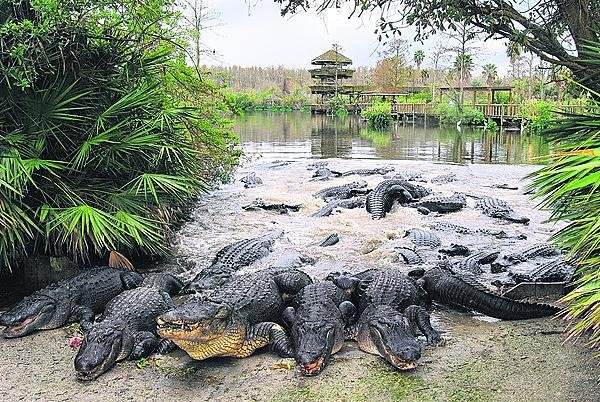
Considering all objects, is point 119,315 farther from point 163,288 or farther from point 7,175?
point 7,175

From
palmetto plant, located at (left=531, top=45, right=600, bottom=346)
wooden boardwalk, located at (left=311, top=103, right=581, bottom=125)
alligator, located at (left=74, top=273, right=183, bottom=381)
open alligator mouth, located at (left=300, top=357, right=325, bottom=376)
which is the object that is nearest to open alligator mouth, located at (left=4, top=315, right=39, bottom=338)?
alligator, located at (left=74, top=273, right=183, bottom=381)

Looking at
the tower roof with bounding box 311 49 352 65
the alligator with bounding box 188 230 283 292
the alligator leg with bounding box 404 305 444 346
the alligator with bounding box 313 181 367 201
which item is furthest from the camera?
the tower roof with bounding box 311 49 352 65

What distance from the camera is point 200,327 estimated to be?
3412 mm

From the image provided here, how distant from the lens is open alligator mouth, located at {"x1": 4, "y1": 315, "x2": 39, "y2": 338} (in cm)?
427

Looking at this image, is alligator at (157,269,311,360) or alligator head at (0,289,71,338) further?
alligator head at (0,289,71,338)

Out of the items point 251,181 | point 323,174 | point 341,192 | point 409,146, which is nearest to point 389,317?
point 341,192

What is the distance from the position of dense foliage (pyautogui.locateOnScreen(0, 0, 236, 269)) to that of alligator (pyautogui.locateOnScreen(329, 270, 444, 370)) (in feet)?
7.04

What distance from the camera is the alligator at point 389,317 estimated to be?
3656mm

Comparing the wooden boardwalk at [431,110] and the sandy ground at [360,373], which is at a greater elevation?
the wooden boardwalk at [431,110]

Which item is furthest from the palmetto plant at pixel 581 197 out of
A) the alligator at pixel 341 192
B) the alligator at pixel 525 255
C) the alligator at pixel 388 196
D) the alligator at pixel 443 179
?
the alligator at pixel 443 179

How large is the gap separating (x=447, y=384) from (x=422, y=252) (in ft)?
11.9

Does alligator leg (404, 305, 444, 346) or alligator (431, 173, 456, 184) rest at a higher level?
alligator (431, 173, 456, 184)

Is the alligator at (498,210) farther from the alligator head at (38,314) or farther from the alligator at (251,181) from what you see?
the alligator head at (38,314)

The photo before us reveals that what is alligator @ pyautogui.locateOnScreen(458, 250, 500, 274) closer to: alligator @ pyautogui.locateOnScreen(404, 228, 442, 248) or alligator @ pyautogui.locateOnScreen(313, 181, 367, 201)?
alligator @ pyautogui.locateOnScreen(404, 228, 442, 248)
